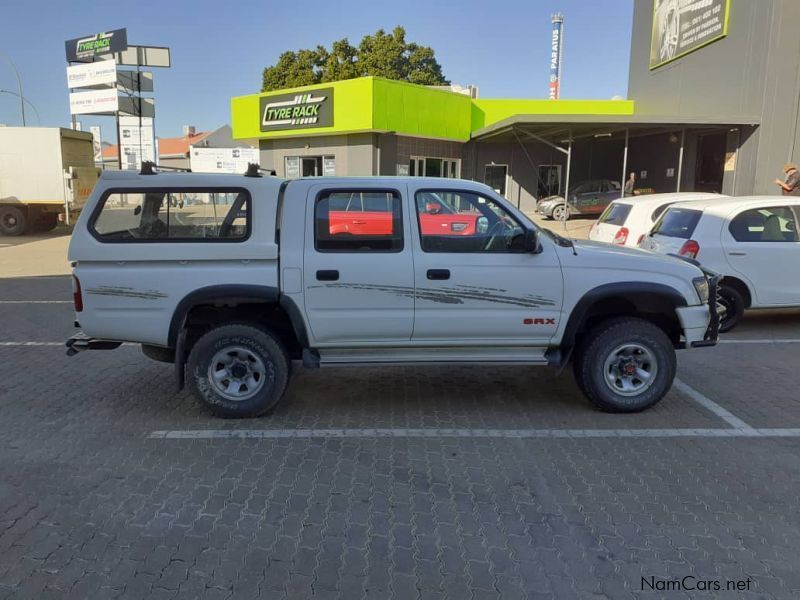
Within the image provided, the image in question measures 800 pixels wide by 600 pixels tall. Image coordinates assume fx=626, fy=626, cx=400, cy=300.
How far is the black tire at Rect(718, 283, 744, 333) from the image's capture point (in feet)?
25.6

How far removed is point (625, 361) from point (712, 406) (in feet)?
3.16

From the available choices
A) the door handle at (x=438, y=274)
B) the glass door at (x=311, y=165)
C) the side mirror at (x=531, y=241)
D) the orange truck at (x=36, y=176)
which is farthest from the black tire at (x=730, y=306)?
the glass door at (x=311, y=165)

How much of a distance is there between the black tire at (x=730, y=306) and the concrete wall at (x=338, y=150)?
57.8 ft

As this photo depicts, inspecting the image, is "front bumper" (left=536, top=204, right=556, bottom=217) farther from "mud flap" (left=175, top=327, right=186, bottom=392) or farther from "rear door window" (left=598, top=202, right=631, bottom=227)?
"mud flap" (left=175, top=327, right=186, bottom=392)

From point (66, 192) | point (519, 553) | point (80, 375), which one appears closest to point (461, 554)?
point (519, 553)

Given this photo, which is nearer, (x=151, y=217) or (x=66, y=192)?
(x=151, y=217)

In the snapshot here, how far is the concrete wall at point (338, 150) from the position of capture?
24266mm

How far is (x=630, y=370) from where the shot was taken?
198 inches

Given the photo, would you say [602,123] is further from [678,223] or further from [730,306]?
[730,306]

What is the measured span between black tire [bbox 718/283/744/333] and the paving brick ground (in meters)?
2.28

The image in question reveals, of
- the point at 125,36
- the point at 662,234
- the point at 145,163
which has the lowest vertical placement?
the point at 662,234

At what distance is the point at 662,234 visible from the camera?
27.4ft

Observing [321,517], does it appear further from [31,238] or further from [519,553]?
[31,238]

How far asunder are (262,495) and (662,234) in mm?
6634
